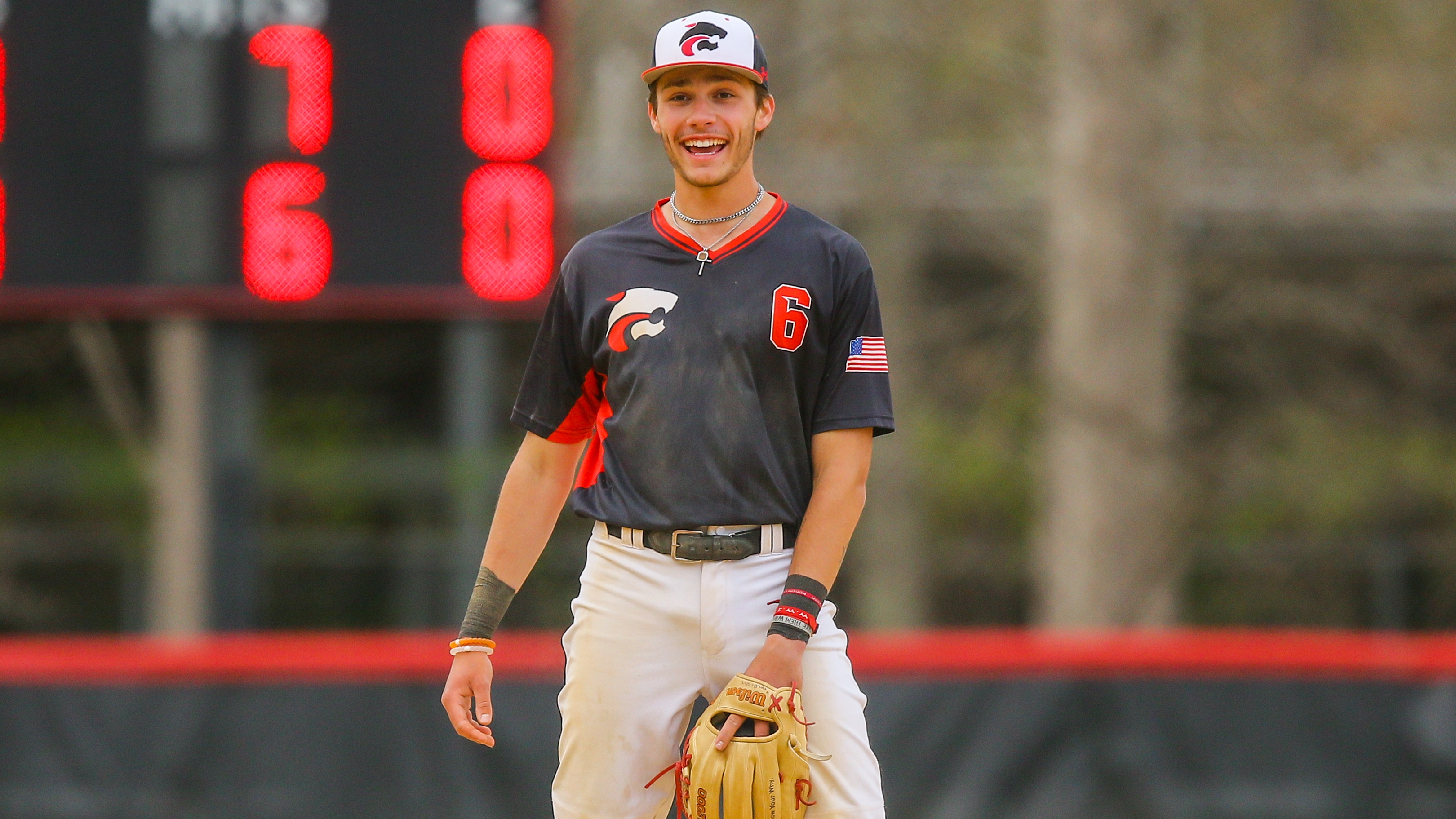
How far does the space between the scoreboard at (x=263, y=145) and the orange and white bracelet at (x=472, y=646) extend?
353cm

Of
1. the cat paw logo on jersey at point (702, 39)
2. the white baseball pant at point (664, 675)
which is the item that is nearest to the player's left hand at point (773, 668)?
the white baseball pant at point (664, 675)

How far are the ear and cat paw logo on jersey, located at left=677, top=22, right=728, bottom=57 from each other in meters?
0.15

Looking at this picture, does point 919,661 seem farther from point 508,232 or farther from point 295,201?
point 295,201

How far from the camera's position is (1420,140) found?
38.3 feet

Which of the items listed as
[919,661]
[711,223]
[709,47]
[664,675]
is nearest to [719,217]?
[711,223]

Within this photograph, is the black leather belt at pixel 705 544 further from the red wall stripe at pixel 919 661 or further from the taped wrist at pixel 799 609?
the red wall stripe at pixel 919 661

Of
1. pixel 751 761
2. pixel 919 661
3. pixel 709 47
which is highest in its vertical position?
pixel 709 47

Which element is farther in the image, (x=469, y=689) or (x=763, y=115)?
(x=469, y=689)

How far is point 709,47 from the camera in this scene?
286 centimetres

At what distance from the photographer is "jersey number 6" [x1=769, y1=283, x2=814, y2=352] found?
2908mm

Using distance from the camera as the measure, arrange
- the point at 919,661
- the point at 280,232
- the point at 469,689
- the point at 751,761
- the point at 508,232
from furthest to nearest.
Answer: the point at 280,232 → the point at 508,232 → the point at 919,661 → the point at 469,689 → the point at 751,761

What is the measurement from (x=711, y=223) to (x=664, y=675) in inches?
31.7

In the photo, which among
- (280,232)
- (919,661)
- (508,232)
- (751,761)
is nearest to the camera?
(751,761)

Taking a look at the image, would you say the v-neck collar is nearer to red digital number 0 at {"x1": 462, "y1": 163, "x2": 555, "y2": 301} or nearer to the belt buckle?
the belt buckle
